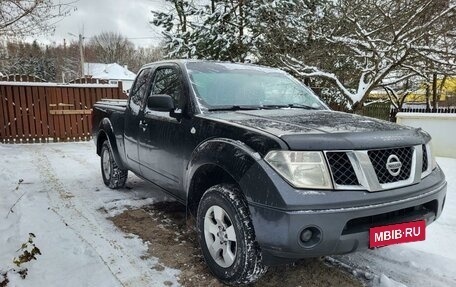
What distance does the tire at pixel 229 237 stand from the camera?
2494 millimetres

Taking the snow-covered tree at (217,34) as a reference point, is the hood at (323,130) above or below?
below

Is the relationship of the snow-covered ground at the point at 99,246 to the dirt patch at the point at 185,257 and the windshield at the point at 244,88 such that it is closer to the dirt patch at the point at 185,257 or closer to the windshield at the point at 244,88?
the dirt patch at the point at 185,257

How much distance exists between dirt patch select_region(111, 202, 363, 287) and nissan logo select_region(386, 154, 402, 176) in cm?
101

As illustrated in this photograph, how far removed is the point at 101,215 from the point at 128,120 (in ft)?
3.98

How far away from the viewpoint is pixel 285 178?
7.40 feet

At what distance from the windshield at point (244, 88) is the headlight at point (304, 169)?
4.11ft

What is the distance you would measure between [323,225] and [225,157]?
2.74ft

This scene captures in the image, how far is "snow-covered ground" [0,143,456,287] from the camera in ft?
9.47

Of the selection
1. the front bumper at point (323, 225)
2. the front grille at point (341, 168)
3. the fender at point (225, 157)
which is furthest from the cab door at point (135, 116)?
the front grille at point (341, 168)

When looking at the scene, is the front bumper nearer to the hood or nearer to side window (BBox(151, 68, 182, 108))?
the hood

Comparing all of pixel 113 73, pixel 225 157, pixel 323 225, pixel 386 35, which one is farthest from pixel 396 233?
pixel 113 73

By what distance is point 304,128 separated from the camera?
101 inches

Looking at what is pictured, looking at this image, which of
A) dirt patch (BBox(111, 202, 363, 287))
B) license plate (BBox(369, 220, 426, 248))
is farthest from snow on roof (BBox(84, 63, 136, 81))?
license plate (BBox(369, 220, 426, 248))

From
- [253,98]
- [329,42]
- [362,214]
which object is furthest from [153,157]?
[329,42]
